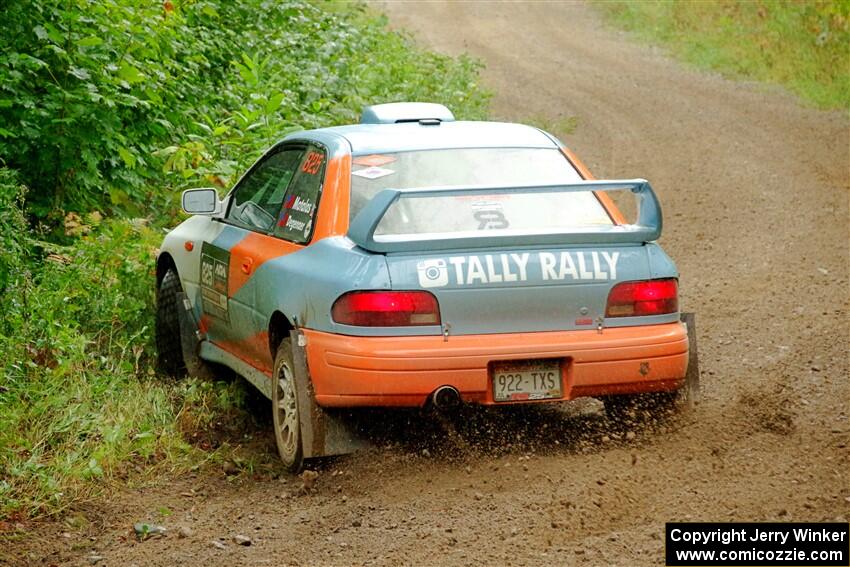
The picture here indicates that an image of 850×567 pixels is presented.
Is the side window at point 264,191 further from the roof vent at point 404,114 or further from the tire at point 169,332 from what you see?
the tire at point 169,332

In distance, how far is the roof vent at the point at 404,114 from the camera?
24.6 feet

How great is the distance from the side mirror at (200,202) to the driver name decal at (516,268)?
2134mm

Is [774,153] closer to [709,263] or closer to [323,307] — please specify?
[709,263]

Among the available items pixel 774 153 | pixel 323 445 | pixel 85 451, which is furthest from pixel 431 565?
pixel 774 153

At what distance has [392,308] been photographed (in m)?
5.73

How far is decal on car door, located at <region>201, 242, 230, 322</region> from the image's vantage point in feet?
23.7

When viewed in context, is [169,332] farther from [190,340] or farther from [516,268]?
[516,268]

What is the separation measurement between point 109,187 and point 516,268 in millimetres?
5250

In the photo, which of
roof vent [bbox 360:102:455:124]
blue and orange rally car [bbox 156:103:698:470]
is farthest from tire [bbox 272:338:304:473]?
roof vent [bbox 360:102:455:124]

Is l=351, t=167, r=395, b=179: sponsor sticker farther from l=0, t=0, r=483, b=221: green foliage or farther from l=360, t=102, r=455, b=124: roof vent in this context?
l=0, t=0, r=483, b=221: green foliage

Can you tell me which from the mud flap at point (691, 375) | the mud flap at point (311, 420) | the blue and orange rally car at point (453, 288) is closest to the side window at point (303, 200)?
the blue and orange rally car at point (453, 288)

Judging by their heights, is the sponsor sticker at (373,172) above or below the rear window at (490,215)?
above

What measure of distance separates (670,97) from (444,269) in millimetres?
15991

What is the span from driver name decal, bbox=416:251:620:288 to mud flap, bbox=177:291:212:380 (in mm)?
2517
